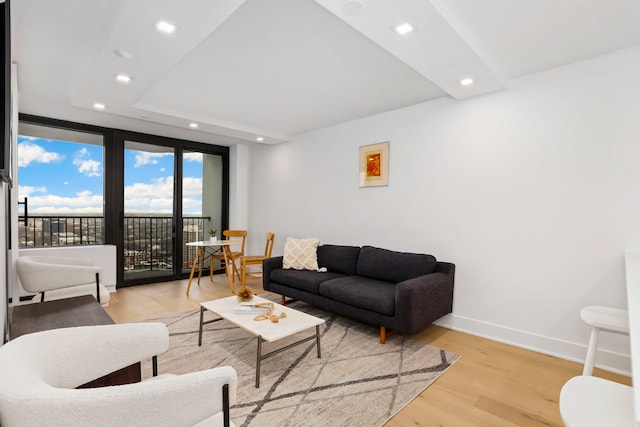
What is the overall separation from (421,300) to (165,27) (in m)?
2.93

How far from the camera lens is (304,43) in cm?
240

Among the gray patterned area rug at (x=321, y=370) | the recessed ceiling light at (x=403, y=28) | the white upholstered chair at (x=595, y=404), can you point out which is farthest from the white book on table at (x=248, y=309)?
the recessed ceiling light at (x=403, y=28)

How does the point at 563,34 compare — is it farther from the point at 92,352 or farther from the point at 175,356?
the point at 175,356

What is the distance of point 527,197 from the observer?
2.95 m

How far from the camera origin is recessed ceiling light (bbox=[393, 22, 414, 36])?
1.98 metres

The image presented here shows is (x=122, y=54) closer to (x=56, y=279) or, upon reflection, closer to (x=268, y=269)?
(x=56, y=279)

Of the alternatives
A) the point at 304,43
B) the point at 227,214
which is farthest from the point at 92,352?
the point at 227,214

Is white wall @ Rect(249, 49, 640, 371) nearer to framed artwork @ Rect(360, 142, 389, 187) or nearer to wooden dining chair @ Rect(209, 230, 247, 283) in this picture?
framed artwork @ Rect(360, 142, 389, 187)

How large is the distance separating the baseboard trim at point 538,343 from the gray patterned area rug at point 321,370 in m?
0.65

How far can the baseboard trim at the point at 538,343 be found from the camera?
251 cm

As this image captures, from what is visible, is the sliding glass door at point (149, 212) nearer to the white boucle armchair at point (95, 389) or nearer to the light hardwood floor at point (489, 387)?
the light hardwood floor at point (489, 387)

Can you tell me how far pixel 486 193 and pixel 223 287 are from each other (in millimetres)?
4052

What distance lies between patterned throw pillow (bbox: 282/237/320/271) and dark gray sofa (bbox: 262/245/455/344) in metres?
0.12

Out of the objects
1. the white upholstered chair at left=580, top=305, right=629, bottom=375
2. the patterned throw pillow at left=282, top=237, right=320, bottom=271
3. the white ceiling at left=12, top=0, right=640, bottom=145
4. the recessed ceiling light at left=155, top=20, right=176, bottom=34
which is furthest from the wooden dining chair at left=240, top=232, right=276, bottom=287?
the white upholstered chair at left=580, top=305, right=629, bottom=375
